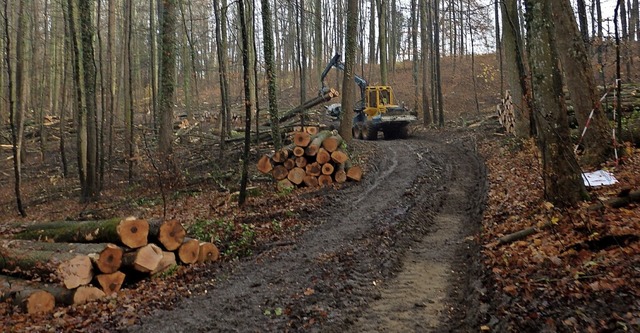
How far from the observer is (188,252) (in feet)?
24.3

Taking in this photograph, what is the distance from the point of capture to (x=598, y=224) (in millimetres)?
5590

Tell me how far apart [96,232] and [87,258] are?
34.5 inches

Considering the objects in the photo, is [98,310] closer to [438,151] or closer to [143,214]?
[143,214]

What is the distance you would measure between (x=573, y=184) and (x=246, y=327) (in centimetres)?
512

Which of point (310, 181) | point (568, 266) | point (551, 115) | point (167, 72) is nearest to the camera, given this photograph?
point (568, 266)

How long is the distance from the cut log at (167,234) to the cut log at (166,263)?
10cm

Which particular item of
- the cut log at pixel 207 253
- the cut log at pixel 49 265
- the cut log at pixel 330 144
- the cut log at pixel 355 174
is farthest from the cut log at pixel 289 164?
the cut log at pixel 49 265

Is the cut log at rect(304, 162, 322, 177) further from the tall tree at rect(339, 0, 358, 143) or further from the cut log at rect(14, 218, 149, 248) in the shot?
the cut log at rect(14, 218, 149, 248)

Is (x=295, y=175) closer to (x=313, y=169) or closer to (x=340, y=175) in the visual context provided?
(x=313, y=169)

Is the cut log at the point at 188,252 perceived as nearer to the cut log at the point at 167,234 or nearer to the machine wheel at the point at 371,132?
the cut log at the point at 167,234

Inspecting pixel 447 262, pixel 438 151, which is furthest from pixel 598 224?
pixel 438 151

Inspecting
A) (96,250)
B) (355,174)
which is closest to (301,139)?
(355,174)

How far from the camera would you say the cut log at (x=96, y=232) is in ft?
22.7

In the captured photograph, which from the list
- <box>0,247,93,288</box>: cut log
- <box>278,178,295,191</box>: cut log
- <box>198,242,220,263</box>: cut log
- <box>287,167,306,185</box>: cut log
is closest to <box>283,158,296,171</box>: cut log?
<box>287,167,306,185</box>: cut log
